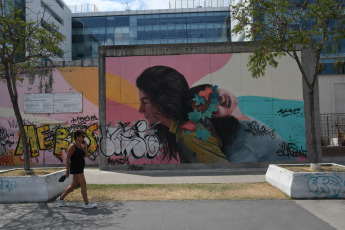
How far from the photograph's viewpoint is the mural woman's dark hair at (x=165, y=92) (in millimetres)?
12281

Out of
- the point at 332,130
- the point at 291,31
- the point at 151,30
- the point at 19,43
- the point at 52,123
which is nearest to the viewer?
the point at 19,43

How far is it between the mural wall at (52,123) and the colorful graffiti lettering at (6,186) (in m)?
7.39

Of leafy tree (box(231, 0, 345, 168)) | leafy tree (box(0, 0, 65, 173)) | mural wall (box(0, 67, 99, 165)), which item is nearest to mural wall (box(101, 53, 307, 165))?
mural wall (box(0, 67, 99, 165))

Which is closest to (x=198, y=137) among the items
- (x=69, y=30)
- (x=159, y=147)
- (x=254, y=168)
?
(x=159, y=147)

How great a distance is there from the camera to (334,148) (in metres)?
13.6

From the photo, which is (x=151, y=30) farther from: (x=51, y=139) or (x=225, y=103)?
(x=225, y=103)

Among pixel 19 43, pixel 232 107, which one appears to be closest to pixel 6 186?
pixel 19 43

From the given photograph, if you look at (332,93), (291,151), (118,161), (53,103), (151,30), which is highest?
(151,30)

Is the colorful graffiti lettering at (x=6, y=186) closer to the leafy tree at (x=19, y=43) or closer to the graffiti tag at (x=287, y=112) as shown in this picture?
the leafy tree at (x=19, y=43)

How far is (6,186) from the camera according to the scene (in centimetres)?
694

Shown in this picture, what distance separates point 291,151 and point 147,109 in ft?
21.0

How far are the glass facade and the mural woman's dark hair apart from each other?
4027cm

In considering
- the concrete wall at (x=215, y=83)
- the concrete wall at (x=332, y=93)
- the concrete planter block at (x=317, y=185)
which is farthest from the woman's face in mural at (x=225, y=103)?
the concrete wall at (x=332, y=93)

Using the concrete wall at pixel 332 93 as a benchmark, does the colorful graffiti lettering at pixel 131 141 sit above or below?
below
